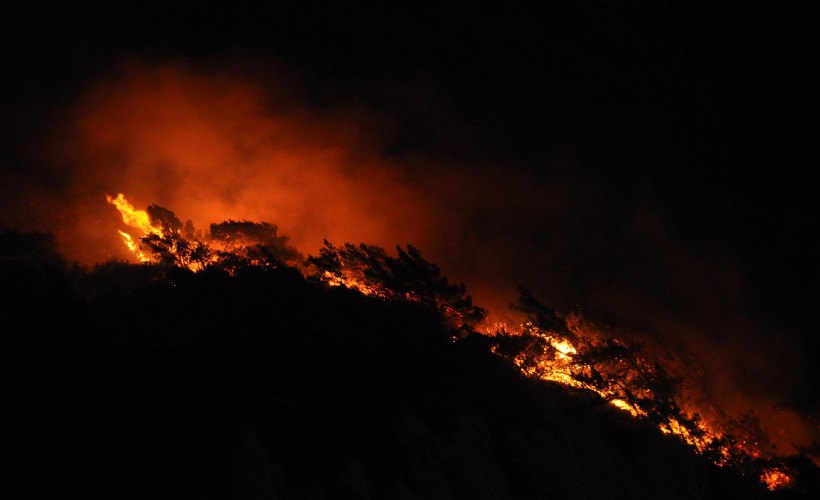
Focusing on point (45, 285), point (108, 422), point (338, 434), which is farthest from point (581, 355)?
point (45, 285)

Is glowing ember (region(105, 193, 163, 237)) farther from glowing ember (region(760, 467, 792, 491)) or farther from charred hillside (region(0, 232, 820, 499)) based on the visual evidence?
glowing ember (region(760, 467, 792, 491))

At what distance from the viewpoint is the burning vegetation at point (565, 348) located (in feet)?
63.6

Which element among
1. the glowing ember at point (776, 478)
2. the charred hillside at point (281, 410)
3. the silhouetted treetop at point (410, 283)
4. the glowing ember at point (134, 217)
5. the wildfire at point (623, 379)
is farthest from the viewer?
the glowing ember at point (134, 217)

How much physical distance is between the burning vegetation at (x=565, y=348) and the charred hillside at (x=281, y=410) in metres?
1.53

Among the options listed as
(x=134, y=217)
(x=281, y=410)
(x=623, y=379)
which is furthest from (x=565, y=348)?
(x=134, y=217)

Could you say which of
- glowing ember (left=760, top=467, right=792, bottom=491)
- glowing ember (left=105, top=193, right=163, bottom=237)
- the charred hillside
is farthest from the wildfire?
glowing ember (left=105, top=193, right=163, bottom=237)

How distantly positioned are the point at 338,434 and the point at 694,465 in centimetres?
1168

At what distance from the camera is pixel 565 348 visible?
69.4 ft

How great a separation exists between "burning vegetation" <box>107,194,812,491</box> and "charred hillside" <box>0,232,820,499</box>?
153 cm

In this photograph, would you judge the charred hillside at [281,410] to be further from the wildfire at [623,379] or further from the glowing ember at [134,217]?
the glowing ember at [134,217]

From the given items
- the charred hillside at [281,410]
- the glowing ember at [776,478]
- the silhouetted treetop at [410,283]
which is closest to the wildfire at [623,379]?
the glowing ember at [776,478]

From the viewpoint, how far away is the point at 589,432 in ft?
47.8

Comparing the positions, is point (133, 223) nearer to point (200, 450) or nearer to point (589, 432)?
point (200, 450)

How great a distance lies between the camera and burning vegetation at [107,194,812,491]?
63.6 feet
